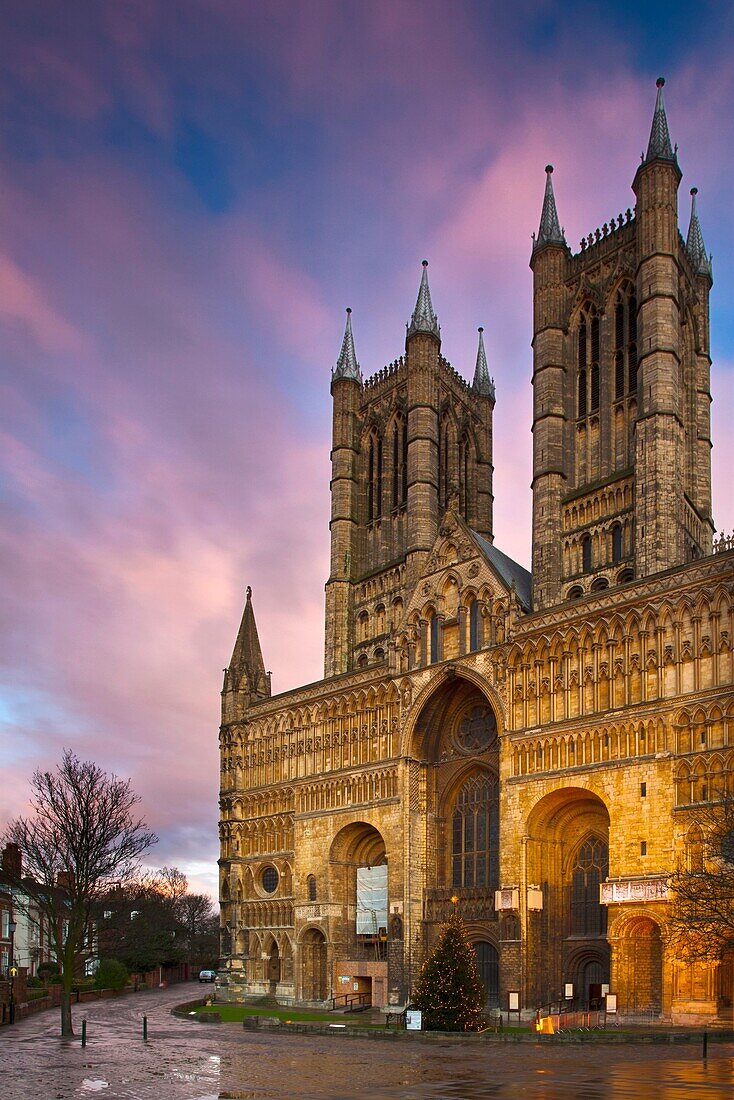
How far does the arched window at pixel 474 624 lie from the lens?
52.9 metres

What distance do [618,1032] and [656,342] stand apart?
3495 centimetres

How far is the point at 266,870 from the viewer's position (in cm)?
6319

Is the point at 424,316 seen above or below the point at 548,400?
above

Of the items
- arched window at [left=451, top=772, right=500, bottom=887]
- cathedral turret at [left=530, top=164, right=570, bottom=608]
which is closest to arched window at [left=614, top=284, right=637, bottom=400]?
cathedral turret at [left=530, top=164, right=570, bottom=608]

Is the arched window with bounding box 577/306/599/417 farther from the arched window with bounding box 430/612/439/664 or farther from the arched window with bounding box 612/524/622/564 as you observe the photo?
the arched window with bounding box 430/612/439/664

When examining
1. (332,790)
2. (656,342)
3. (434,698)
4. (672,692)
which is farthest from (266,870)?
(656,342)

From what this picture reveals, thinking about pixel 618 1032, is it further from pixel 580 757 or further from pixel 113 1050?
pixel 113 1050

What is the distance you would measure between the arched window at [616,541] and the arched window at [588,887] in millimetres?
16756

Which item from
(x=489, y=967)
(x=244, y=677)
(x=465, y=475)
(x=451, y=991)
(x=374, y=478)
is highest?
(x=465, y=475)

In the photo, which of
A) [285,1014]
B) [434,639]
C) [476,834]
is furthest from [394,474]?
[285,1014]

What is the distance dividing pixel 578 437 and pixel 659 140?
17233mm

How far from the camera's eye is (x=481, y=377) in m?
87.6

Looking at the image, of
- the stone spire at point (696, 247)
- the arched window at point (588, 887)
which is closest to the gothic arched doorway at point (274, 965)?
the arched window at point (588, 887)

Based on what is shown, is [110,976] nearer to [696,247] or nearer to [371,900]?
[371,900]
